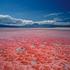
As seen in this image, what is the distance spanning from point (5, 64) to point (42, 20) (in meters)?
0.67

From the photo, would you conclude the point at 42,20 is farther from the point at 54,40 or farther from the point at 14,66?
the point at 14,66

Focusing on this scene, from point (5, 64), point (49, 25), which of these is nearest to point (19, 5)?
point (49, 25)

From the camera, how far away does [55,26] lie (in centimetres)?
188

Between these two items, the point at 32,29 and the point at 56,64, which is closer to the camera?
the point at 56,64

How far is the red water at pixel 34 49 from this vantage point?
1.76 meters

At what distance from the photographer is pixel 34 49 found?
1833 millimetres

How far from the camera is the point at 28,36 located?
6.18ft

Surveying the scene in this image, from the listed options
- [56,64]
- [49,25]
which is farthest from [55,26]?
[56,64]

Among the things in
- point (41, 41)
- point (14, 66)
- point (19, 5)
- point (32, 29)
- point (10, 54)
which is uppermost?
point (19, 5)

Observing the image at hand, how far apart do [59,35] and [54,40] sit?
0.29 ft

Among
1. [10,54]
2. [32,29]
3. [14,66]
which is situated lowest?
[14,66]

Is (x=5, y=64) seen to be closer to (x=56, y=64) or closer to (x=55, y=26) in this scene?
(x=56, y=64)

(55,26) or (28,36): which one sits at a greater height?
(55,26)

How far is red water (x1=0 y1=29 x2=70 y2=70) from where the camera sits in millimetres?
1765
